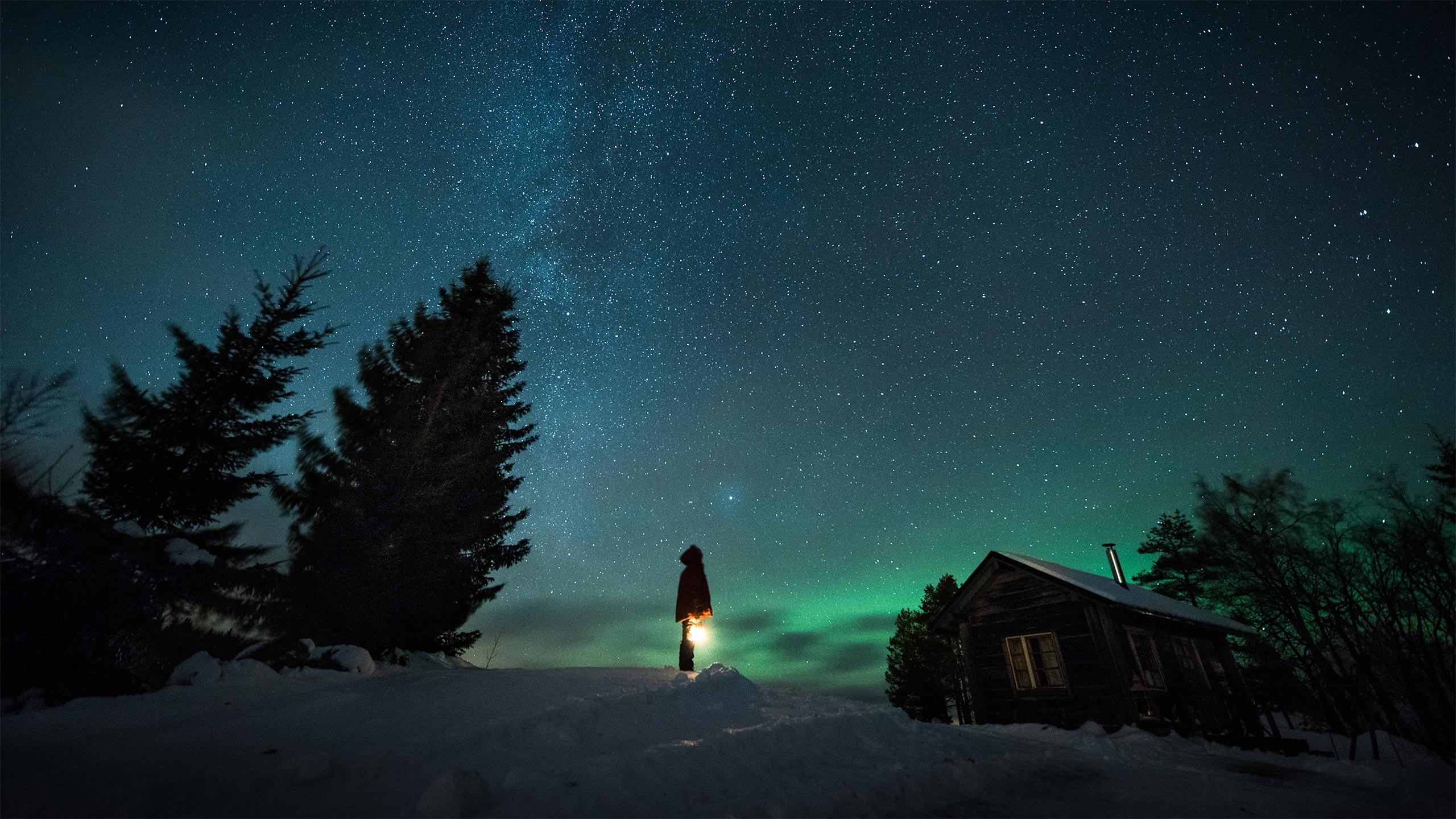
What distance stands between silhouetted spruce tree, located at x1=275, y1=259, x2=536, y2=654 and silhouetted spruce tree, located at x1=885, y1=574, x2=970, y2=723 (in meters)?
25.0

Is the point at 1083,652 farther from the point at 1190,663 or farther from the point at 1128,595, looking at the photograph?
the point at 1190,663

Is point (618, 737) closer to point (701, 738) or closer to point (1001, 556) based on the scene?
point (701, 738)

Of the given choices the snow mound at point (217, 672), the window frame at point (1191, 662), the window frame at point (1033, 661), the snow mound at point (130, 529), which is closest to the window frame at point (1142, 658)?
the window frame at point (1033, 661)

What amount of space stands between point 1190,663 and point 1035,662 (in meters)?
6.34

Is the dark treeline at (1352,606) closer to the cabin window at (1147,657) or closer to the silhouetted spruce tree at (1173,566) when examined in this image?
the cabin window at (1147,657)

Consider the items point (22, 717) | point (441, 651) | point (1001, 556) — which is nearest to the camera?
point (22, 717)

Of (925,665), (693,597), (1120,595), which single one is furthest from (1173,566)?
(693,597)

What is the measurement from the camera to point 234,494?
9.33 meters

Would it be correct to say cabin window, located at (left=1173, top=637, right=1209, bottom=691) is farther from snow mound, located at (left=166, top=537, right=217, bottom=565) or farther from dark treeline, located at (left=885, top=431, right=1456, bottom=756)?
snow mound, located at (left=166, top=537, right=217, bottom=565)

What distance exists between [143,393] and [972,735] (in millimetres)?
14168

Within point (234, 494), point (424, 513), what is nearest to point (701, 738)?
point (424, 513)

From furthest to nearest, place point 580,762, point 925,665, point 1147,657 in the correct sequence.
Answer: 1. point 925,665
2. point 1147,657
3. point 580,762

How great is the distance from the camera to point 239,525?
914cm

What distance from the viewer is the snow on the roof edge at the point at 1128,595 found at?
13.4 metres
